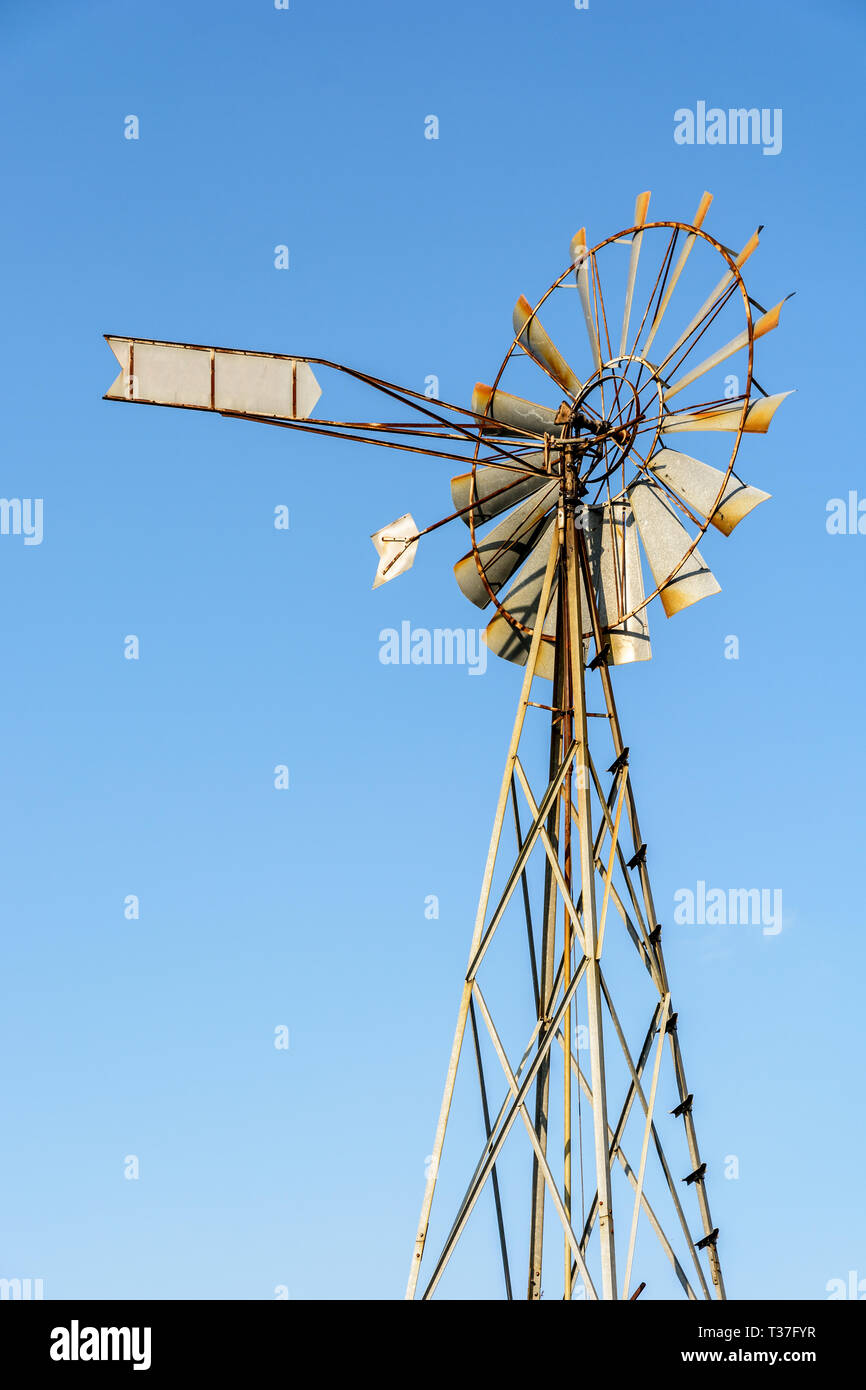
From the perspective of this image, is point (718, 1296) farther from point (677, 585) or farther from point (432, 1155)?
point (677, 585)

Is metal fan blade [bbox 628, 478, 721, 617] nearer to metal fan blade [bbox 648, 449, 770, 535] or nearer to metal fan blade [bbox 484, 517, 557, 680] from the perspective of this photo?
metal fan blade [bbox 648, 449, 770, 535]

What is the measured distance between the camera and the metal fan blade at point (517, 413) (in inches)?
483

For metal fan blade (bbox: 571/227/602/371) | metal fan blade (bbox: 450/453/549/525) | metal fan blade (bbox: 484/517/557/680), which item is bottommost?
metal fan blade (bbox: 484/517/557/680)

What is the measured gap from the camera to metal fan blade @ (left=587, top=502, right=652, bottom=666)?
474 inches

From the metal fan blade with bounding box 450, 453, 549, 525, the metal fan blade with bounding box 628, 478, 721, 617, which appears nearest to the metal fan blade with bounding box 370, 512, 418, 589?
the metal fan blade with bounding box 450, 453, 549, 525

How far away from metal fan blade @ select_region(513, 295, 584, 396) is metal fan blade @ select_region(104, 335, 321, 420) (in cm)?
205

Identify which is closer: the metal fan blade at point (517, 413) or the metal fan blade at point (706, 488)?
the metal fan blade at point (706, 488)

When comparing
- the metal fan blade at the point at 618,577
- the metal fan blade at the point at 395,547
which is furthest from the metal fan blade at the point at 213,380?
the metal fan blade at the point at 618,577

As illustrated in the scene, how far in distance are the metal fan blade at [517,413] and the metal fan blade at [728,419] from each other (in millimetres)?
950

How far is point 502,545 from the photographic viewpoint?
1245 centimetres

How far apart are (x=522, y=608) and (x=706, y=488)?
1.81 metres

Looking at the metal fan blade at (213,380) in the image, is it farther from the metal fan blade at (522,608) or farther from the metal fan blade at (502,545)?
the metal fan blade at (522,608)
